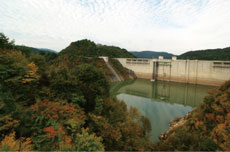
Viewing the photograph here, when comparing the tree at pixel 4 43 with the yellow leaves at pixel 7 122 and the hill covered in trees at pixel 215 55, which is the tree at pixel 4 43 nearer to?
the yellow leaves at pixel 7 122

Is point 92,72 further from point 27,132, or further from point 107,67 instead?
point 107,67

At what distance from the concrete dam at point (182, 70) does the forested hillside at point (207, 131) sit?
23.9m

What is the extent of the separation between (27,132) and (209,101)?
33.4 ft

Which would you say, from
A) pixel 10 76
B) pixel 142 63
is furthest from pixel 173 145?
pixel 142 63

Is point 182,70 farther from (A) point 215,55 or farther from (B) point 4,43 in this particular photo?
(B) point 4,43

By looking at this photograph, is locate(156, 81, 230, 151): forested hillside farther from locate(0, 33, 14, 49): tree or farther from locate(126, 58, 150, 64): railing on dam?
locate(126, 58, 150, 64): railing on dam

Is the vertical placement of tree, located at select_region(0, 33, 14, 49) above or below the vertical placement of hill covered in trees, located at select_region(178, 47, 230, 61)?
below

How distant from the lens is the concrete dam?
27.4 meters

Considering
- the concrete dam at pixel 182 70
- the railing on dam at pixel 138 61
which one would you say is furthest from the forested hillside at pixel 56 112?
the railing on dam at pixel 138 61

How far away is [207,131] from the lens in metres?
6.71

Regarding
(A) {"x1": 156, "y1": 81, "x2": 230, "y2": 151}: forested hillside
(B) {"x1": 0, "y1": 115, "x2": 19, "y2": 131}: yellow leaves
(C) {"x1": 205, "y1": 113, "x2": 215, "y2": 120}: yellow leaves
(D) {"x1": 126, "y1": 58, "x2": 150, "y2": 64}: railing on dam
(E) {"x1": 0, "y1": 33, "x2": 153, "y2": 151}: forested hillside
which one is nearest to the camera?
(B) {"x1": 0, "y1": 115, "x2": 19, "y2": 131}: yellow leaves

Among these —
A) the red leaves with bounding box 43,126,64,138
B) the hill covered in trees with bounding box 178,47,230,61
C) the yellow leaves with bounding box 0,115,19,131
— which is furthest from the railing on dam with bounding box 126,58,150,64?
the yellow leaves with bounding box 0,115,19,131

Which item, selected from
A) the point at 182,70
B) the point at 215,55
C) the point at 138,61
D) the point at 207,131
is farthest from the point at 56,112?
the point at 215,55

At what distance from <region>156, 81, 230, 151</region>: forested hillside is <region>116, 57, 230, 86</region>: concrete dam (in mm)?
23870
